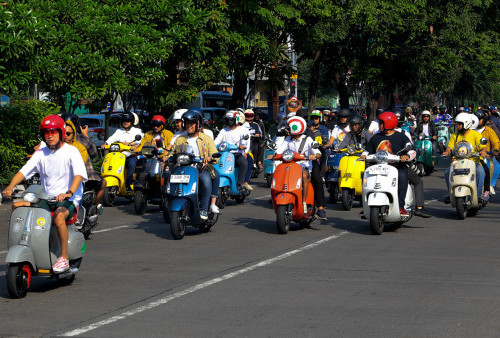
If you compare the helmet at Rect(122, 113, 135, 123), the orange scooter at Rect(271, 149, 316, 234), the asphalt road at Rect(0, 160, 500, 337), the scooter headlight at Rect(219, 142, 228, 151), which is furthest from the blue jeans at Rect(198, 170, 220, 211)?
the helmet at Rect(122, 113, 135, 123)

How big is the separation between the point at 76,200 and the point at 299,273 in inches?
100

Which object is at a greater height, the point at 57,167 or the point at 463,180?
the point at 57,167

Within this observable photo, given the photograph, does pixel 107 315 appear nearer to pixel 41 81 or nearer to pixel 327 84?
pixel 41 81

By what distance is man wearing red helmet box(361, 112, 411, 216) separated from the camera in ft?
46.7

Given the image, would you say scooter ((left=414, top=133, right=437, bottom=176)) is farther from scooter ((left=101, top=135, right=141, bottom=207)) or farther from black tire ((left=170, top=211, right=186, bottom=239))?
black tire ((left=170, top=211, right=186, bottom=239))

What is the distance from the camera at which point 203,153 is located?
14641 mm

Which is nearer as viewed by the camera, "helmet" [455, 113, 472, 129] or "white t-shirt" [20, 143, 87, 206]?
"white t-shirt" [20, 143, 87, 206]

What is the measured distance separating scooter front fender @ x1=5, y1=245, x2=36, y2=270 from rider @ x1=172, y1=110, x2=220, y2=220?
5.16 meters

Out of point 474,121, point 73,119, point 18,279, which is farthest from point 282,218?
point 18,279

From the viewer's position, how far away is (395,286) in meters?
9.34

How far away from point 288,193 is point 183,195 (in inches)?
63.1

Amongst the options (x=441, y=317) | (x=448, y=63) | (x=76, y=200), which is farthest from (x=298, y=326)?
(x=448, y=63)

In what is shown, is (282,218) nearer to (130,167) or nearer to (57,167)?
(57,167)

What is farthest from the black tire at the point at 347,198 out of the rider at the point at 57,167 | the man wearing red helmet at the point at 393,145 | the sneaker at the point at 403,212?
the rider at the point at 57,167
